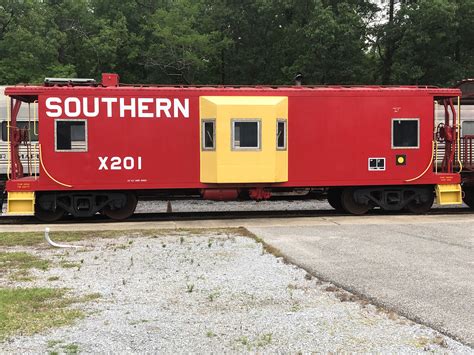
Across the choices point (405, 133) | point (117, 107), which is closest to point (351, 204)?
point (405, 133)

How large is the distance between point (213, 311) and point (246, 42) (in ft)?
87.8

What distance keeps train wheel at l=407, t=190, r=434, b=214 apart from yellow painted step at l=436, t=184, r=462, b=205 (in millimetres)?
289

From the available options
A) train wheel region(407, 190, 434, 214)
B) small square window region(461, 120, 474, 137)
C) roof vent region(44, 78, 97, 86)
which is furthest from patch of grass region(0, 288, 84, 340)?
small square window region(461, 120, 474, 137)

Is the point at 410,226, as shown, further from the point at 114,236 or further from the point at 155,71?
the point at 155,71

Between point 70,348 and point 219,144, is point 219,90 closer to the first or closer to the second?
point 219,144

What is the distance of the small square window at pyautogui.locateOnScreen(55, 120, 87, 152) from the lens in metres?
12.7

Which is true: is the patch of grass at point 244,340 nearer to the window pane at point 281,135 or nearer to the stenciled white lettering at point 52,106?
the window pane at point 281,135

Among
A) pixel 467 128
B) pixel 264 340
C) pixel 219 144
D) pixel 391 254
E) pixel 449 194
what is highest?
pixel 467 128

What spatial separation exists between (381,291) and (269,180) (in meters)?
7.25

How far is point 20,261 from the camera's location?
787cm

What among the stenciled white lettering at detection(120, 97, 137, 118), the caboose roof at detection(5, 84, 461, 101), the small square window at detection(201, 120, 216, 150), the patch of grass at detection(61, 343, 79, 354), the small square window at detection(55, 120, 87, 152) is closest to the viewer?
the patch of grass at detection(61, 343, 79, 354)

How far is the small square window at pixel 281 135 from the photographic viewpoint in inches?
522

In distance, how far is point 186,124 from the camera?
43.0 ft

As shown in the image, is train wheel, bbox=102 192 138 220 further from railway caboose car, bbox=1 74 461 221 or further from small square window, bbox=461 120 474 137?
small square window, bbox=461 120 474 137
